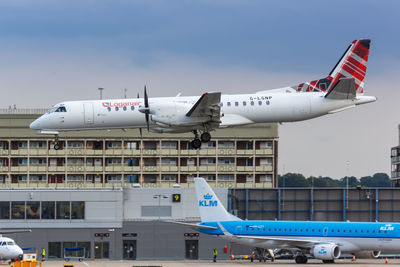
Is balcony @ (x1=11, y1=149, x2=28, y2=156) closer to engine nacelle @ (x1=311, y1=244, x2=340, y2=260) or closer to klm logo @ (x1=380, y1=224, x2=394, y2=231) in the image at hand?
engine nacelle @ (x1=311, y1=244, x2=340, y2=260)

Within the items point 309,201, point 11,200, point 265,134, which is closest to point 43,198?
point 11,200

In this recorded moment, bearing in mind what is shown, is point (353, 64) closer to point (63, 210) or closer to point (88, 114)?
point (88, 114)

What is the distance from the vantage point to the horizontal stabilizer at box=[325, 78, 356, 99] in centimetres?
6481

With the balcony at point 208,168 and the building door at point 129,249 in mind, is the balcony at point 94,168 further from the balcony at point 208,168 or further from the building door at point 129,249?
the building door at point 129,249

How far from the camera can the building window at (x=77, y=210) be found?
9712 cm

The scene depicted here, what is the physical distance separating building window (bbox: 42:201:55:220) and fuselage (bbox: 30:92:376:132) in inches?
1257

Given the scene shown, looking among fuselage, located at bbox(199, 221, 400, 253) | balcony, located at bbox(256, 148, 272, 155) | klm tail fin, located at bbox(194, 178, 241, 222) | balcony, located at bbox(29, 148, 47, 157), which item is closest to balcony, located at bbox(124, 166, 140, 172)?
balcony, located at bbox(29, 148, 47, 157)

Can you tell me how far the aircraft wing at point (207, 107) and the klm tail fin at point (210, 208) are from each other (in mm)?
Answer: 20771

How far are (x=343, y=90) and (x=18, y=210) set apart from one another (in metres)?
45.8

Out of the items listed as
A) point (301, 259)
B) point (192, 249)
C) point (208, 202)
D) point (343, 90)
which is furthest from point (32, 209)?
point (343, 90)

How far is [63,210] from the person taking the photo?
97.2m

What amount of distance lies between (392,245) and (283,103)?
19.2 meters

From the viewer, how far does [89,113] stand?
6538 centimetres

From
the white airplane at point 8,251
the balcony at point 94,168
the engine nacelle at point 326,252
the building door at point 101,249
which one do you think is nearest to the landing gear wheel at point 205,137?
the engine nacelle at point 326,252
